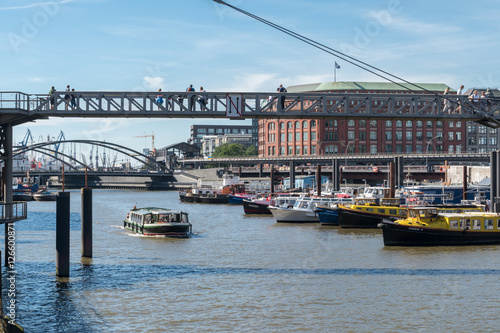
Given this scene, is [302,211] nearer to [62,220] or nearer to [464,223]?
[464,223]

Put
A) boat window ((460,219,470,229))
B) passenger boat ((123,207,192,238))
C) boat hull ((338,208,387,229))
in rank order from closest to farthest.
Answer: boat window ((460,219,470,229)), passenger boat ((123,207,192,238)), boat hull ((338,208,387,229))

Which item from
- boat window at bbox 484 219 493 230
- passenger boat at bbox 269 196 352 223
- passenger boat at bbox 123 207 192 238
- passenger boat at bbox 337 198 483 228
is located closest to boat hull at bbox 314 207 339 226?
passenger boat at bbox 269 196 352 223

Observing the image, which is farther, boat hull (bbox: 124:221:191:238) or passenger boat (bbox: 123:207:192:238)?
passenger boat (bbox: 123:207:192:238)

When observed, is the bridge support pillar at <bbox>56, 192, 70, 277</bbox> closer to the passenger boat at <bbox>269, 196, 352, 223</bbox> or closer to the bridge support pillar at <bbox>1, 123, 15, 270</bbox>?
the bridge support pillar at <bbox>1, 123, 15, 270</bbox>

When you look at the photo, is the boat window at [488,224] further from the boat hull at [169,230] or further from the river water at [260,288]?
the boat hull at [169,230]

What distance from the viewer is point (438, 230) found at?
5341 cm

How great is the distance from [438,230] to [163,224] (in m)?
24.6

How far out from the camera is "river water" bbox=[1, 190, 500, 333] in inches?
1179

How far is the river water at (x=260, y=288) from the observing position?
29.9 meters

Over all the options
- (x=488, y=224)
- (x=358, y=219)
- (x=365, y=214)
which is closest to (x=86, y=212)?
(x=488, y=224)

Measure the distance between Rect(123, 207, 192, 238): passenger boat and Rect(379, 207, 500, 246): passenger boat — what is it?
62.4 feet

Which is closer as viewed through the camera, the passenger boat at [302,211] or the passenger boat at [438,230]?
the passenger boat at [438,230]

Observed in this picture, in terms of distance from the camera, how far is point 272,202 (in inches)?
3575

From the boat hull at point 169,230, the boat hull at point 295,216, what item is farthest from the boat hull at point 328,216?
the boat hull at point 169,230
